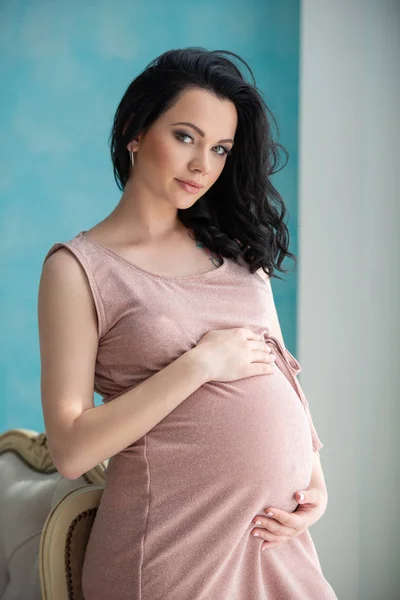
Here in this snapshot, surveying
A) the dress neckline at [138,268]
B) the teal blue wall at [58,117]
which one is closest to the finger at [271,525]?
the dress neckline at [138,268]

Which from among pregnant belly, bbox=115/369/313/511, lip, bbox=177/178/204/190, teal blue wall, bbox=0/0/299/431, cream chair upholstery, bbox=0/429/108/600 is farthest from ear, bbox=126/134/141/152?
teal blue wall, bbox=0/0/299/431

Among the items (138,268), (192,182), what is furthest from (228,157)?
(138,268)

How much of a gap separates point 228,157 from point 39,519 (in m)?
0.92

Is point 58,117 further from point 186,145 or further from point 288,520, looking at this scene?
point 288,520

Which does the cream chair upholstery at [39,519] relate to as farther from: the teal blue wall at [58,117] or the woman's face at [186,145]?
the teal blue wall at [58,117]

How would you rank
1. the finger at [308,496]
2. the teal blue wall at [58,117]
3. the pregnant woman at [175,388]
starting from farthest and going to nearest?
the teal blue wall at [58,117] < the finger at [308,496] < the pregnant woman at [175,388]

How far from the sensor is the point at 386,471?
2982 millimetres

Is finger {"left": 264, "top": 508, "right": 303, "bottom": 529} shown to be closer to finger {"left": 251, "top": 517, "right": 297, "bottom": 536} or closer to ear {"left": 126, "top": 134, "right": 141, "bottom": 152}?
finger {"left": 251, "top": 517, "right": 297, "bottom": 536}

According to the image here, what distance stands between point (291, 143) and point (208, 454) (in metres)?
1.89

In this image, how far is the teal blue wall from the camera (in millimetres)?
3000

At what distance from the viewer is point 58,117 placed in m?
3.03

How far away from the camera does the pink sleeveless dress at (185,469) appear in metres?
1.48

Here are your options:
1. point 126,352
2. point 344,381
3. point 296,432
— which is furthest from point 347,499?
point 126,352

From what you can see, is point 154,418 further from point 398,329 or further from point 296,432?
point 398,329
